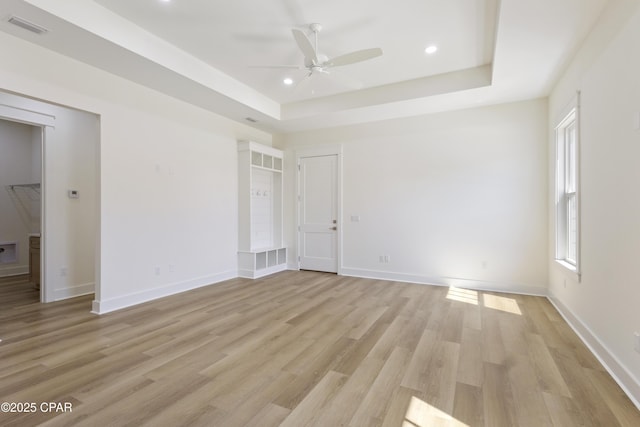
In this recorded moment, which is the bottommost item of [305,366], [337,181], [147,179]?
[305,366]

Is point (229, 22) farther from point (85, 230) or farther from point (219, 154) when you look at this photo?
point (85, 230)

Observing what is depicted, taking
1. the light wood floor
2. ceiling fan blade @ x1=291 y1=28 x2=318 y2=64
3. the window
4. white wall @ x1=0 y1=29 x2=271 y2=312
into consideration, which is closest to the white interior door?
white wall @ x1=0 y1=29 x2=271 y2=312

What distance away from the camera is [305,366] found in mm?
2395

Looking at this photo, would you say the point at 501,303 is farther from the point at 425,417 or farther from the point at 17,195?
the point at 17,195

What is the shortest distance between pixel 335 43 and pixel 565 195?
3480 mm

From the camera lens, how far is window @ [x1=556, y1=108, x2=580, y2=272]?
12.1 ft

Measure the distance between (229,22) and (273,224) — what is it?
4057mm

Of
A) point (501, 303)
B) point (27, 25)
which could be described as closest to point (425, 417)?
point (501, 303)

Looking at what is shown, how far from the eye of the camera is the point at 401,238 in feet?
17.5

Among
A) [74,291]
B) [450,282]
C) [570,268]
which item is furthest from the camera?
[450,282]

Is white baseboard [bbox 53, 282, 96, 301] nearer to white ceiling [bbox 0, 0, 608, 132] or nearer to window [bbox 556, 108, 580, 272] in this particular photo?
white ceiling [bbox 0, 0, 608, 132]

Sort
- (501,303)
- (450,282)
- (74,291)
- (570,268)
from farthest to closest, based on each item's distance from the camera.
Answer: (450,282) → (74,291) → (501,303) → (570,268)

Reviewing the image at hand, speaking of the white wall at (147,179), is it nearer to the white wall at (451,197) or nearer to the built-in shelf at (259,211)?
the built-in shelf at (259,211)

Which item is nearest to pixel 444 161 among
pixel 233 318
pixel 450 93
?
pixel 450 93
